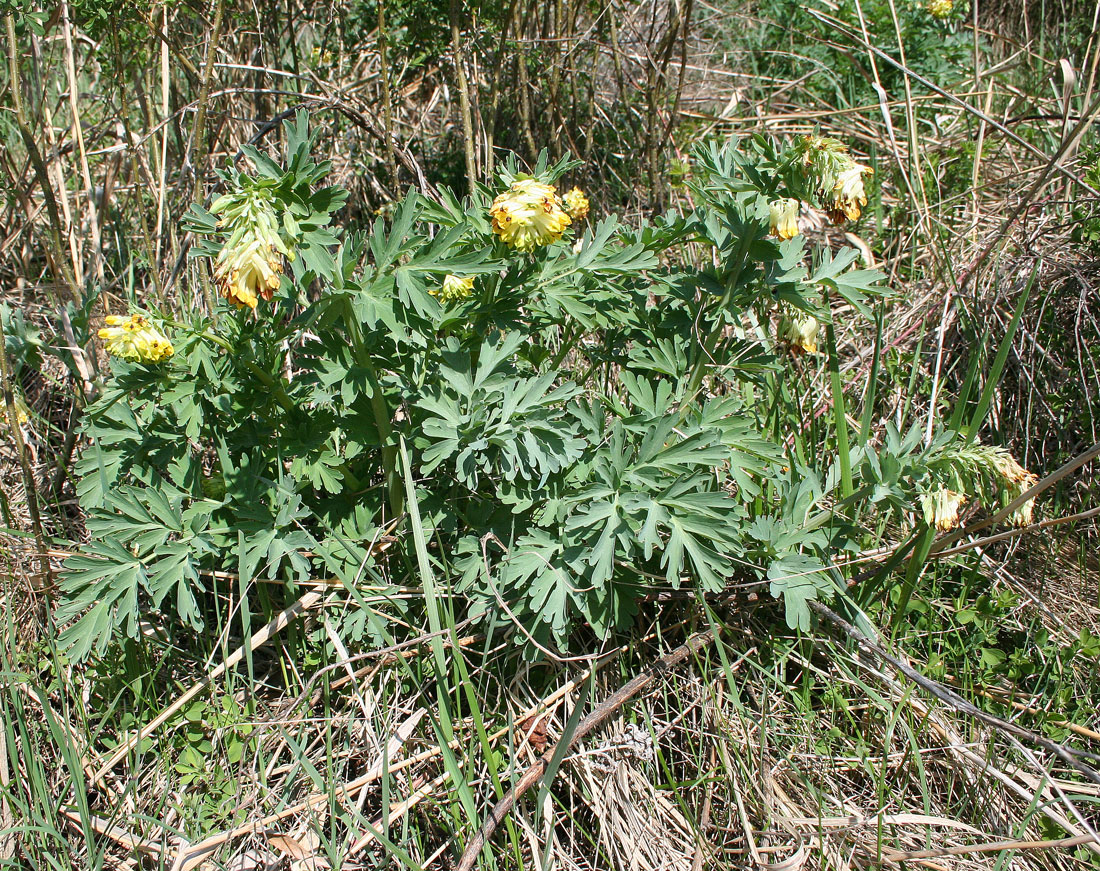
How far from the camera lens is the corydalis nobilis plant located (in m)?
2.03

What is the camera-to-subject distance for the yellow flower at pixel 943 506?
2119 millimetres

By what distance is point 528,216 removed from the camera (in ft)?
6.51

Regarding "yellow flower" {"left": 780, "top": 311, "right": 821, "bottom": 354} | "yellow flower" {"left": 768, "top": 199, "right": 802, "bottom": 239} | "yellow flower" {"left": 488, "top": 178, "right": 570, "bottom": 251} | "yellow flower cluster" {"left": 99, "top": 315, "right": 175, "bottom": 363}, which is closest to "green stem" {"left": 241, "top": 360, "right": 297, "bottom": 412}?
"yellow flower cluster" {"left": 99, "top": 315, "right": 175, "bottom": 363}

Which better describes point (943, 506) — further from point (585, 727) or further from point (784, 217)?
point (585, 727)

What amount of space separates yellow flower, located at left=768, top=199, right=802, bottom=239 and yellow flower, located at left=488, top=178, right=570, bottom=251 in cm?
50

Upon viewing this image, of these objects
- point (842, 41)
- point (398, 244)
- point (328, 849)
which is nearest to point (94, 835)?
point (328, 849)

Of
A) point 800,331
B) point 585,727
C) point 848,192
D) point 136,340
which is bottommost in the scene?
point 585,727

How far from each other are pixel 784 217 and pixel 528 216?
61cm

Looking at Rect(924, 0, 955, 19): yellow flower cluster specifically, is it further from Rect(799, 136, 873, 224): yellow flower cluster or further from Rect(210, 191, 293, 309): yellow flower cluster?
Rect(210, 191, 293, 309): yellow flower cluster

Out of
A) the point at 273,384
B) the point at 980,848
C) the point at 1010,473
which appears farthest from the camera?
the point at 273,384

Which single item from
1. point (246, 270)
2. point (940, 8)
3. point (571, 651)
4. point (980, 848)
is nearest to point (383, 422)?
point (246, 270)

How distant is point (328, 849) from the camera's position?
1.97 metres

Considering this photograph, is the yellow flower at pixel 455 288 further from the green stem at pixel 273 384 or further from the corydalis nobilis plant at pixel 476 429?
the green stem at pixel 273 384

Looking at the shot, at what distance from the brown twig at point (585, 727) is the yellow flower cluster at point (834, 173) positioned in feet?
3.80
